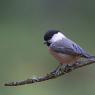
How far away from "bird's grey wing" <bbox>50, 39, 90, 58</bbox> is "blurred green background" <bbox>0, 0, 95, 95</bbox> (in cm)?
98

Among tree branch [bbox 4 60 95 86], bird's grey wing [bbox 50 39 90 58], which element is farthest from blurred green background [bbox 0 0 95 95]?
tree branch [bbox 4 60 95 86]

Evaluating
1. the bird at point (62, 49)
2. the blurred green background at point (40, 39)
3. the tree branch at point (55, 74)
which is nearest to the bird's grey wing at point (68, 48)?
the bird at point (62, 49)

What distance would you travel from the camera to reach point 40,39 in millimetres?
3670

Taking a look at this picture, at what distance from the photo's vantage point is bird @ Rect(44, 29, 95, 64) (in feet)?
5.06

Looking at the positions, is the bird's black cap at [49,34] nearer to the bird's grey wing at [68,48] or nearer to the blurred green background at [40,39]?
the bird's grey wing at [68,48]

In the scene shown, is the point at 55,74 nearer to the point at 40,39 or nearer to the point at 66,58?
the point at 66,58

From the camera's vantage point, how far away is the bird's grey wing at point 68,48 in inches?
60.7

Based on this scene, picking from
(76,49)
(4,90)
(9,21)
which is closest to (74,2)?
(9,21)

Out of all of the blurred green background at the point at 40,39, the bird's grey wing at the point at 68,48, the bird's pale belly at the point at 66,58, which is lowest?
the bird's pale belly at the point at 66,58

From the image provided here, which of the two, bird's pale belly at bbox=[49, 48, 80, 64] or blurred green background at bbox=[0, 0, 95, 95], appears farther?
blurred green background at bbox=[0, 0, 95, 95]

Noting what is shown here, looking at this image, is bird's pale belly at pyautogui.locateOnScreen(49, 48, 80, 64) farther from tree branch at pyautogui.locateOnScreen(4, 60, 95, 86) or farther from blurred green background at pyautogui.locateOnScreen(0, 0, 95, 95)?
blurred green background at pyautogui.locateOnScreen(0, 0, 95, 95)

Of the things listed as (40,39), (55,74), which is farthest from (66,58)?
(40,39)

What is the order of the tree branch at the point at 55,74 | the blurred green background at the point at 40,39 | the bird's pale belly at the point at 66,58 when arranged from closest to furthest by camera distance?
the tree branch at the point at 55,74
the bird's pale belly at the point at 66,58
the blurred green background at the point at 40,39

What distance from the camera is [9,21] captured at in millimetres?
4176
